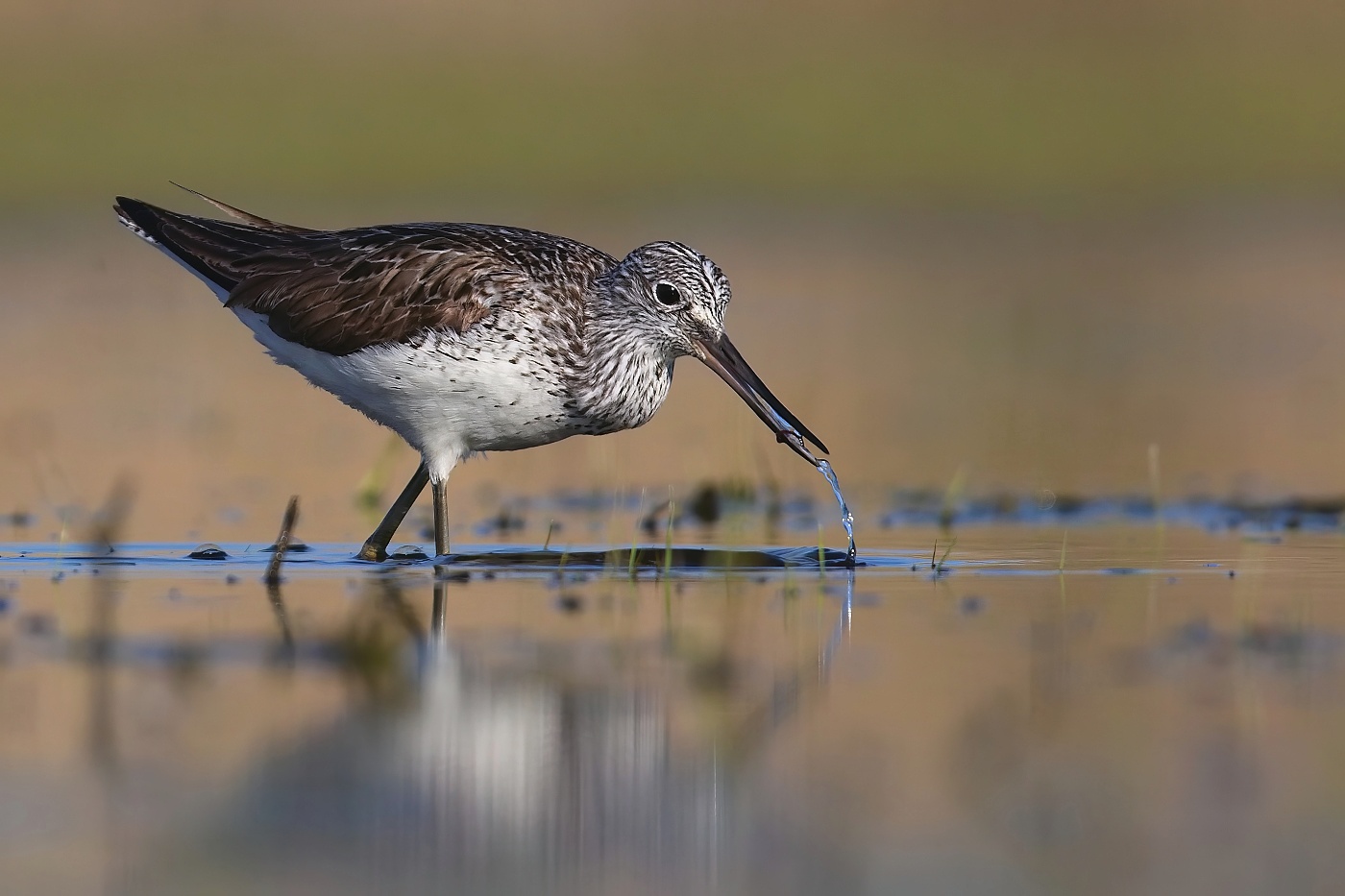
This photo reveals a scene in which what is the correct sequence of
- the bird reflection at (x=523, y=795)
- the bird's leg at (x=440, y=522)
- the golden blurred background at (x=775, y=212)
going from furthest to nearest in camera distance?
the golden blurred background at (x=775, y=212)
the bird's leg at (x=440, y=522)
the bird reflection at (x=523, y=795)

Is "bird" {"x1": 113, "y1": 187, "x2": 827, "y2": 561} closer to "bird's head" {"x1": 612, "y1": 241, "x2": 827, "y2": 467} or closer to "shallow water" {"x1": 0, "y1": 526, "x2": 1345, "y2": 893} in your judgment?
"bird's head" {"x1": 612, "y1": 241, "x2": 827, "y2": 467}

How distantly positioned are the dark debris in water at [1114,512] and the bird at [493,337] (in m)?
1.32

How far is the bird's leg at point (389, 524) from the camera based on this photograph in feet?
29.9

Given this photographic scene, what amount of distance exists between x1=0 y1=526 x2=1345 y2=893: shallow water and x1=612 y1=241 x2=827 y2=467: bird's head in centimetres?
109

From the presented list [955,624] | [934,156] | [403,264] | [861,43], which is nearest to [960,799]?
[955,624]

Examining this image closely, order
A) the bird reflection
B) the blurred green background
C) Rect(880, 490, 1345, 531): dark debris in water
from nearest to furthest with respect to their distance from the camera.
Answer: the bird reflection → Rect(880, 490, 1345, 531): dark debris in water → the blurred green background

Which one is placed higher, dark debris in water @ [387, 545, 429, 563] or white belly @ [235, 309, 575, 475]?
white belly @ [235, 309, 575, 475]

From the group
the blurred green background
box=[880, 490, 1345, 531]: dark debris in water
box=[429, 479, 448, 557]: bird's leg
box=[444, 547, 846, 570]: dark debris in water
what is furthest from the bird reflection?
the blurred green background

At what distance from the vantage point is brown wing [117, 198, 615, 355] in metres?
9.23

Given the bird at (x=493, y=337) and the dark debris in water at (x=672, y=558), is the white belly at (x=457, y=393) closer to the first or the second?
the bird at (x=493, y=337)

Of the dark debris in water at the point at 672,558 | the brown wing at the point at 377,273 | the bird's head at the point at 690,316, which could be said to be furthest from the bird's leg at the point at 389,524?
the bird's head at the point at 690,316

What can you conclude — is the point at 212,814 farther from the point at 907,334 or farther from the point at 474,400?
the point at 907,334

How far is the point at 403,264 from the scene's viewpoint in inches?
376

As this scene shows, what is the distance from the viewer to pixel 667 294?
933cm
